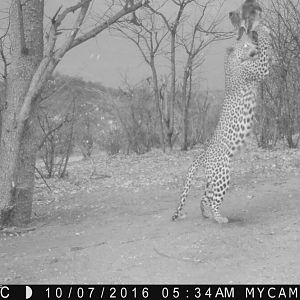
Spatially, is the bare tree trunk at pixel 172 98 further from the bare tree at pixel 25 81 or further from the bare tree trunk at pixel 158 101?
the bare tree at pixel 25 81

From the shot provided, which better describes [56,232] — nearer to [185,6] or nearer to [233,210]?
[233,210]

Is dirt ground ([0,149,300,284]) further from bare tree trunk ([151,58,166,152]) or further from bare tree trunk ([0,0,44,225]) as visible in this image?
bare tree trunk ([151,58,166,152])

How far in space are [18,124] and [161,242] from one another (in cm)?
259

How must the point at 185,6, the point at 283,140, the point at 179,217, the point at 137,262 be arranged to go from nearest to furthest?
the point at 137,262 → the point at 179,217 → the point at 283,140 → the point at 185,6

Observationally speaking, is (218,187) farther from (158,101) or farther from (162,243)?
(158,101)

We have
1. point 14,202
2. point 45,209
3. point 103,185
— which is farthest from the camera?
point 103,185

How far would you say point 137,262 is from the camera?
18.9 feet

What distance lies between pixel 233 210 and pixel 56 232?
7.34 feet

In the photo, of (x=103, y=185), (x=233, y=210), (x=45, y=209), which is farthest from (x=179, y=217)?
(x=103, y=185)

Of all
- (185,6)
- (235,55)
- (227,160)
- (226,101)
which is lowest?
(227,160)

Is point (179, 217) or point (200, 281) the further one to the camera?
point (179, 217)

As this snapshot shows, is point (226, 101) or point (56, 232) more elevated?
point (226, 101)

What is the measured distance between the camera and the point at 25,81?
26.2ft

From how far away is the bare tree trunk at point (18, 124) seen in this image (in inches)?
303
